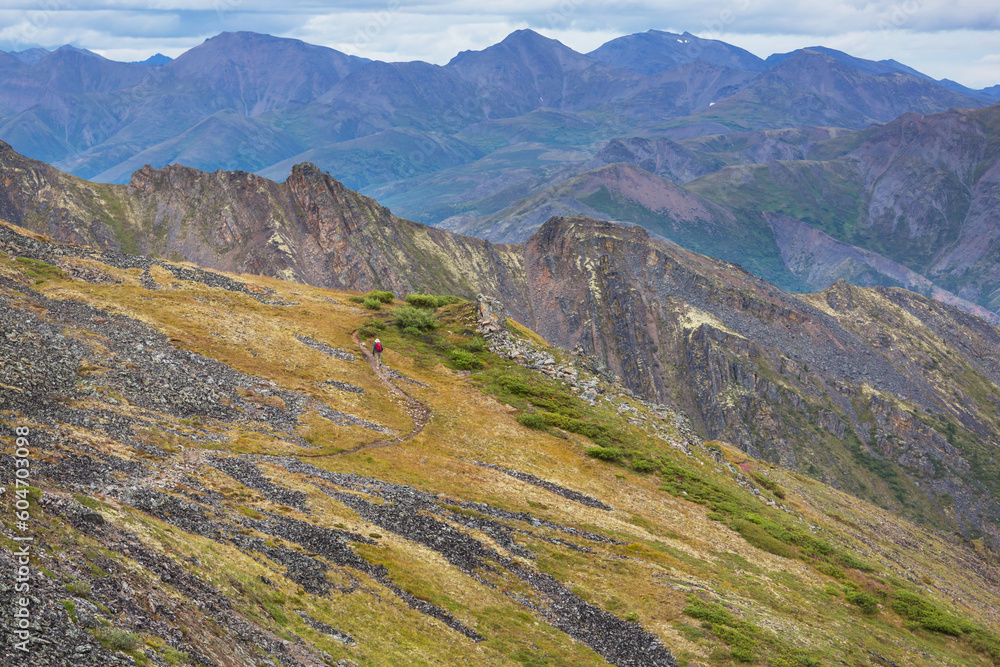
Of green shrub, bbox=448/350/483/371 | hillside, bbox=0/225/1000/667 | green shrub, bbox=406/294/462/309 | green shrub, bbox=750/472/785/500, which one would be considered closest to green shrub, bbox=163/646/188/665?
hillside, bbox=0/225/1000/667

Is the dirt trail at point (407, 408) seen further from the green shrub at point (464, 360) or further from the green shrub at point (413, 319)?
the green shrub at point (464, 360)

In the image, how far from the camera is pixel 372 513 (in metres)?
38.2

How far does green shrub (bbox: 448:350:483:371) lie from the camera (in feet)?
232

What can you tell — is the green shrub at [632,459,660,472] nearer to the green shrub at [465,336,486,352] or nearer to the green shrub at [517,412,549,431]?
the green shrub at [517,412,549,431]

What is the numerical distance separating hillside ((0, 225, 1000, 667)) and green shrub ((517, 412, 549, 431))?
31 cm

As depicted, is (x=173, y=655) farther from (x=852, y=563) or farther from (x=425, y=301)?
(x=425, y=301)

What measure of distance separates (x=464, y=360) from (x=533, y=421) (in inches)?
556

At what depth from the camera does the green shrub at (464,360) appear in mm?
70750

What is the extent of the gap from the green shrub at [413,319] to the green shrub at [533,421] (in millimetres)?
22649

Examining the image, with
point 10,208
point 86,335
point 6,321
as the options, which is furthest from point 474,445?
point 10,208

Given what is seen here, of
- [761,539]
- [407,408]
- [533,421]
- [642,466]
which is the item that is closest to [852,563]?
[761,539]

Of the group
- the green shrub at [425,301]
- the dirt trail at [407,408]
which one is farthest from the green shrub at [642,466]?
the green shrub at [425,301]

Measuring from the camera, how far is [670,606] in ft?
117

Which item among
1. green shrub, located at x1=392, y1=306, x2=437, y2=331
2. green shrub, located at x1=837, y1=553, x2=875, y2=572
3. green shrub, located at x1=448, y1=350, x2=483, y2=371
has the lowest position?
green shrub, located at x1=837, y1=553, x2=875, y2=572
